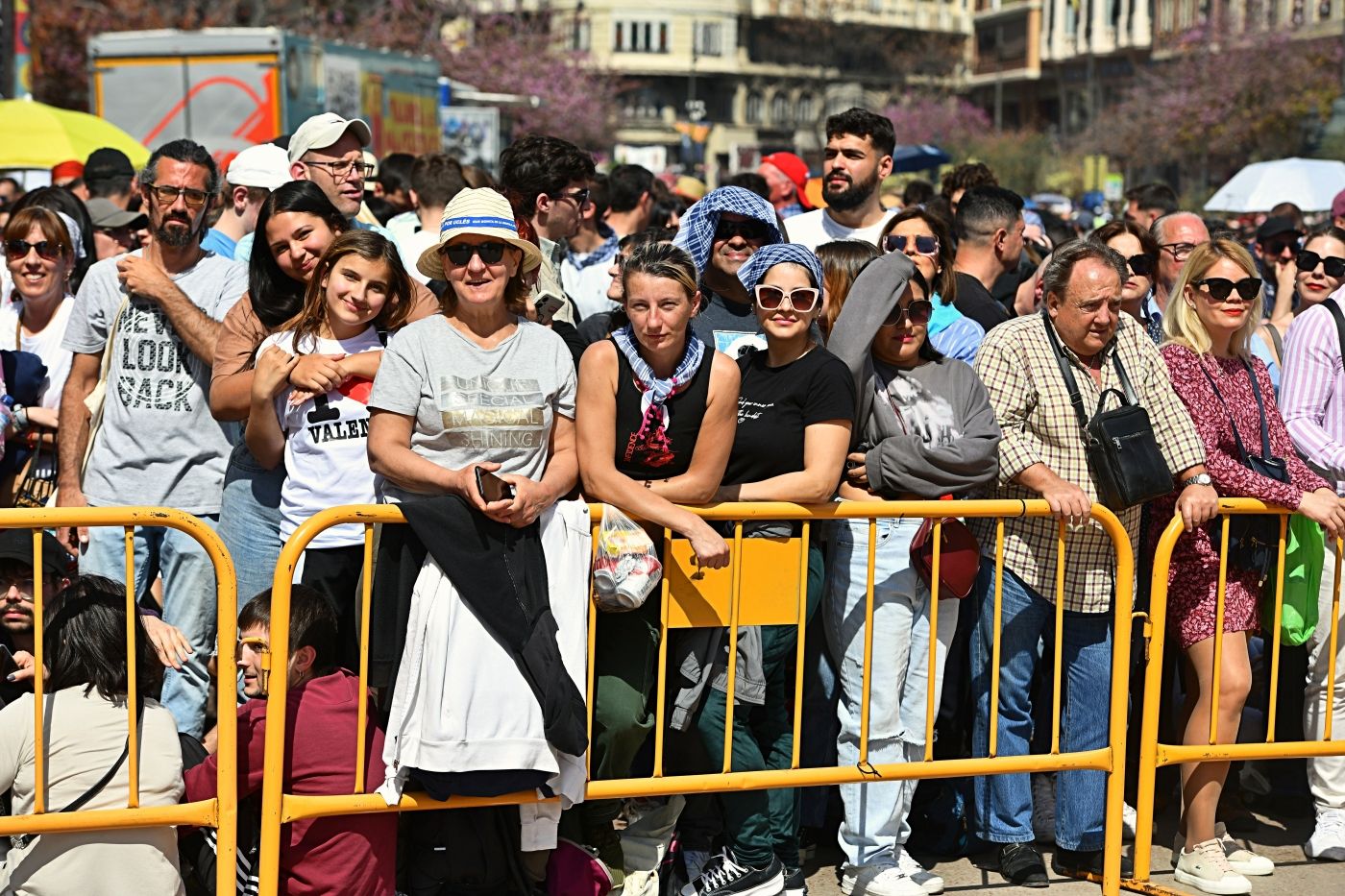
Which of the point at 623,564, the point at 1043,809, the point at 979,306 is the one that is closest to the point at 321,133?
the point at 623,564

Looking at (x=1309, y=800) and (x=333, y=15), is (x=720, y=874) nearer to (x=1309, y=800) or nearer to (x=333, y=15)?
(x=1309, y=800)

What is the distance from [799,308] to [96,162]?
707cm

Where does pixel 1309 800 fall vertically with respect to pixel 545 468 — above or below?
below

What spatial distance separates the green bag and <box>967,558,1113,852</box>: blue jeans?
654 mm

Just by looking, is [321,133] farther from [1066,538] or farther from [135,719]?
[1066,538]

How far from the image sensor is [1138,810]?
207 inches

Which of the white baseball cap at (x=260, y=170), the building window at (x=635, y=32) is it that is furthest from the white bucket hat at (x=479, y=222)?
the building window at (x=635, y=32)

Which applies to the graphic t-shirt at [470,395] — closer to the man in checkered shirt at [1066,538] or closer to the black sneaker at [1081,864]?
Answer: the man in checkered shirt at [1066,538]

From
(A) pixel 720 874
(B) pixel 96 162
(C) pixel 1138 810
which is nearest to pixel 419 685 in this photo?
(A) pixel 720 874

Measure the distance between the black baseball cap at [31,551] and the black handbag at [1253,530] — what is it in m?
4.00

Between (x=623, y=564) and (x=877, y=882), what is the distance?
5.02 ft

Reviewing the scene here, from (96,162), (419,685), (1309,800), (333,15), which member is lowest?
(1309,800)

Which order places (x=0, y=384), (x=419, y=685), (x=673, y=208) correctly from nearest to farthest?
(x=419, y=685)
(x=0, y=384)
(x=673, y=208)

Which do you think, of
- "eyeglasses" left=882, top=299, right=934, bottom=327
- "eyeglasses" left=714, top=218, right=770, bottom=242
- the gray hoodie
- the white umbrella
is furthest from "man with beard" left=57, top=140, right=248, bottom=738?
the white umbrella
